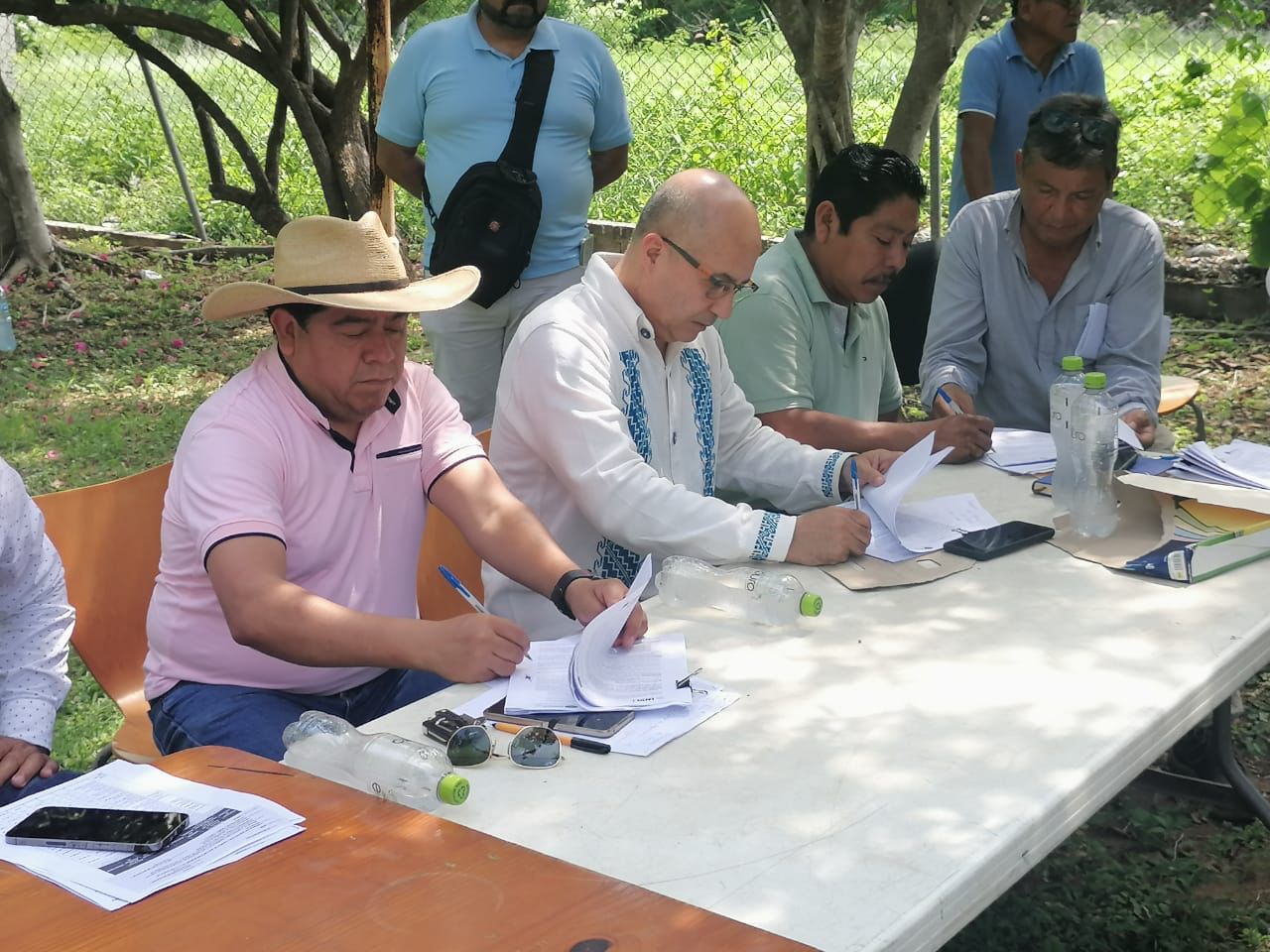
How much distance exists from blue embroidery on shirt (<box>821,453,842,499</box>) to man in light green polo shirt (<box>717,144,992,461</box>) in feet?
0.99

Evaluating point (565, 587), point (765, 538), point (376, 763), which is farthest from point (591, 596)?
point (376, 763)

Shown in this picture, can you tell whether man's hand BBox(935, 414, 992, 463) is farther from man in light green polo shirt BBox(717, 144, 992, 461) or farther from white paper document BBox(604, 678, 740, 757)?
white paper document BBox(604, 678, 740, 757)

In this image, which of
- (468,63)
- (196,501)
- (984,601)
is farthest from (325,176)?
(984,601)

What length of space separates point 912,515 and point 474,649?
1116 mm

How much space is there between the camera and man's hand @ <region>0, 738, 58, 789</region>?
237 centimetres

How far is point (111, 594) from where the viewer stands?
2.79 meters

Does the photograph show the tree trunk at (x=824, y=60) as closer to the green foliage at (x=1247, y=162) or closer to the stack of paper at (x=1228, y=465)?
the stack of paper at (x=1228, y=465)

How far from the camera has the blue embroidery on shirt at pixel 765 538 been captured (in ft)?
8.71

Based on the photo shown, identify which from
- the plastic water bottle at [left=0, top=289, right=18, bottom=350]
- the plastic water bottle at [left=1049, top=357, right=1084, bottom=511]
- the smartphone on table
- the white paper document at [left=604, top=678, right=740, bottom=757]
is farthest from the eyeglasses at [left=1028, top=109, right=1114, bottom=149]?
the plastic water bottle at [left=0, top=289, right=18, bottom=350]

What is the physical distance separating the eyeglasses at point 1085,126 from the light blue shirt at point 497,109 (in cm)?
157

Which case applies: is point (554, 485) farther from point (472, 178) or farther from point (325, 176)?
point (325, 176)

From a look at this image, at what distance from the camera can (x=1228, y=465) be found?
3.06 m

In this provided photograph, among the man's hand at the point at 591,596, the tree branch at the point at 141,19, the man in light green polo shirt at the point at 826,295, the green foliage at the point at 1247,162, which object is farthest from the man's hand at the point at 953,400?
the tree branch at the point at 141,19

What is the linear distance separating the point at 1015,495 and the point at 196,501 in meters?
1.73
